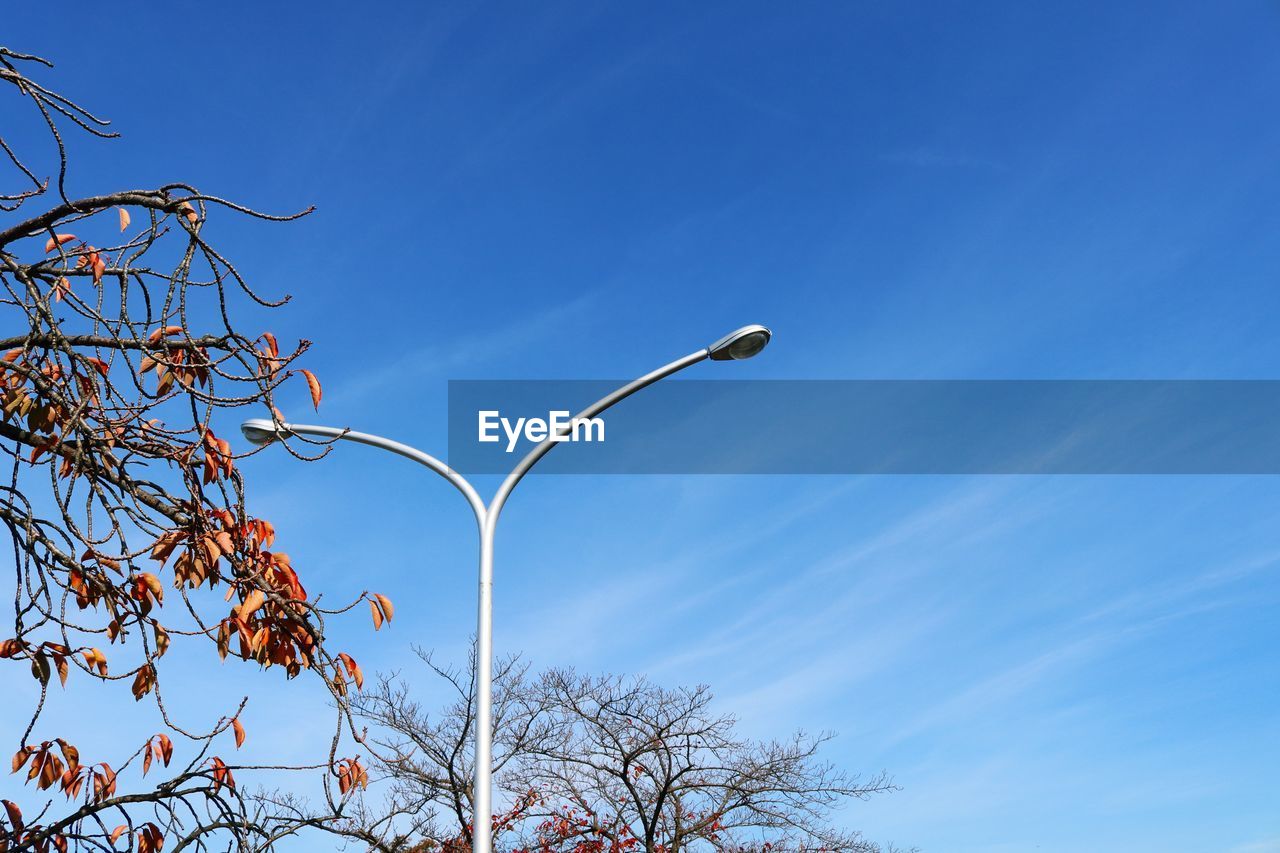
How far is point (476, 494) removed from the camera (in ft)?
31.6

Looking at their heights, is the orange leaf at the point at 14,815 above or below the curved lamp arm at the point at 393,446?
below

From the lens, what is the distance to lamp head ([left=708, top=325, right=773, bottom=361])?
9344 mm

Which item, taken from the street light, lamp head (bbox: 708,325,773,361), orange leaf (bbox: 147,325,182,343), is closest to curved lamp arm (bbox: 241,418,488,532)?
the street light

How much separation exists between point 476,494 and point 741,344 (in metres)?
2.62

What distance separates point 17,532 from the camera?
5270 millimetres

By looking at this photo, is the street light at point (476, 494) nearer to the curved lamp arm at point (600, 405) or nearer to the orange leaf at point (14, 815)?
the curved lamp arm at point (600, 405)

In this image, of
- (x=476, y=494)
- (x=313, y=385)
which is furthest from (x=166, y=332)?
(x=476, y=494)

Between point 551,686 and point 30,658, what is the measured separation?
16.4 m

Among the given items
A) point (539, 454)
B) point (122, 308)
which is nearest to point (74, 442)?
point (122, 308)

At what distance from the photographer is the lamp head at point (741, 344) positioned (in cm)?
934

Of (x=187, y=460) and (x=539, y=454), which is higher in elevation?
(x=539, y=454)

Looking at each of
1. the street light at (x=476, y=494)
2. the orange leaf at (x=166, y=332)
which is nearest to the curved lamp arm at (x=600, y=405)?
the street light at (x=476, y=494)

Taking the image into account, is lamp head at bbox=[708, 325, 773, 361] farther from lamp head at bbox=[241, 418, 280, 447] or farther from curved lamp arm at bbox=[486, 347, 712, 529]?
lamp head at bbox=[241, 418, 280, 447]

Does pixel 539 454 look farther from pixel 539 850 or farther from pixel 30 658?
pixel 539 850
